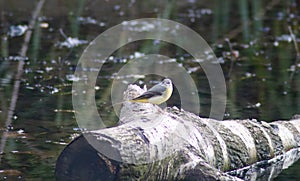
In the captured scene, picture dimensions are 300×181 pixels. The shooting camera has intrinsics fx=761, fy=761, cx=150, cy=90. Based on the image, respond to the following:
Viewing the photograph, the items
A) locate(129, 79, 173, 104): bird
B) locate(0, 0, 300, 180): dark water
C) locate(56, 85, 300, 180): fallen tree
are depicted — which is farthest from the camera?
locate(0, 0, 300, 180): dark water

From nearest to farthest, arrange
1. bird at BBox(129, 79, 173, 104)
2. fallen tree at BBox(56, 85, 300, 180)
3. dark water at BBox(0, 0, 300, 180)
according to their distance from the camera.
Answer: fallen tree at BBox(56, 85, 300, 180) → bird at BBox(129, 79, 173, 104) → dark water at BBox(0, 0, 300, 180)

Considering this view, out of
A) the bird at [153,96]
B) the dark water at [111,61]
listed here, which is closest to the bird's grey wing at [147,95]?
the bird at [153,96]

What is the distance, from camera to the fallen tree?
4.05 m

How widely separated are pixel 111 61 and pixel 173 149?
413 centimetres

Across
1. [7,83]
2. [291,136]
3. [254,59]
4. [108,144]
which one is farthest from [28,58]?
[108,144]

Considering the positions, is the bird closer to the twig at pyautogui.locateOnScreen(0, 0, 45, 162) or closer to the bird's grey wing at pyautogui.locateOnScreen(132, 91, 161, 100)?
the bird's grey wing at pyautogui.locateOnScreen(132, 91, 161, 100)

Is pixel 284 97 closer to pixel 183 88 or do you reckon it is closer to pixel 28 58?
pixel 183 88

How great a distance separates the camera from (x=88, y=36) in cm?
964

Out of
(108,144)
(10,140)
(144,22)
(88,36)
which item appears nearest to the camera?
(108,144)

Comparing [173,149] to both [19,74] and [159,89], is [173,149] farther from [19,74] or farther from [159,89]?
[19,74]

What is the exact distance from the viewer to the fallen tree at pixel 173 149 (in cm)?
405

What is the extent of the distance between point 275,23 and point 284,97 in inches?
166

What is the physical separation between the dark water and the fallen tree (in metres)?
0.26

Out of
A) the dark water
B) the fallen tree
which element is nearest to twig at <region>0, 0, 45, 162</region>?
the dark water
